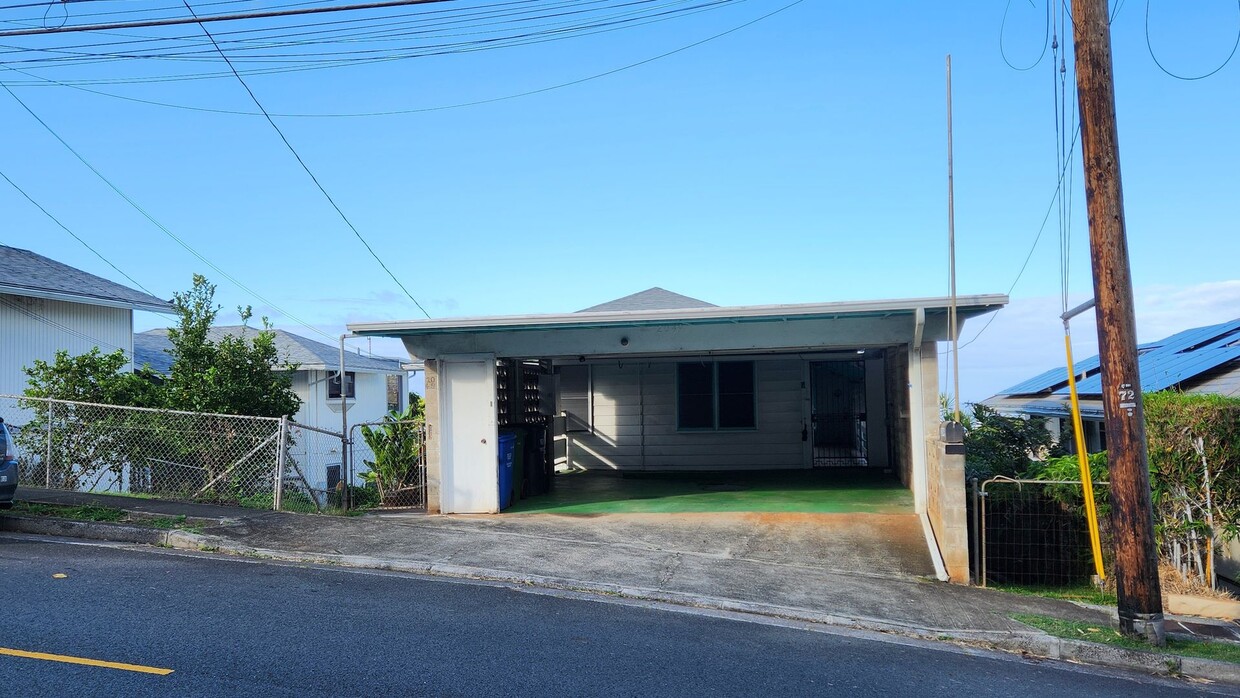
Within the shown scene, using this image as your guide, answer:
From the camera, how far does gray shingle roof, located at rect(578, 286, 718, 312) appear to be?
19.4 meters

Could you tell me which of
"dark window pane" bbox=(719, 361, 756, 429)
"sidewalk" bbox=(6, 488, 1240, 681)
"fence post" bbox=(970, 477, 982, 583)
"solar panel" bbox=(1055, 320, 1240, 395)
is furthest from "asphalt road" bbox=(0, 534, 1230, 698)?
"dark window pane" bbox=(719, 361, 756, 429)

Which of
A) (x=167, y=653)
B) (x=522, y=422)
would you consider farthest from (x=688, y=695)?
(x=522, y=422)

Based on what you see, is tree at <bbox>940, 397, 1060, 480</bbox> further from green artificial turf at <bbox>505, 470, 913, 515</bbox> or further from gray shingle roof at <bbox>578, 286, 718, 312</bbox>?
gray shingle roof at <bbox>578, 286, 718, 312</bbox>

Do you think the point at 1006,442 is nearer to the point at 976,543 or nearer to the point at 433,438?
the point at 976,543

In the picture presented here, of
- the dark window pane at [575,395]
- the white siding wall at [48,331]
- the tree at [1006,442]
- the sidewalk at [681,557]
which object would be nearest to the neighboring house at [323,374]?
the white siding wall at [48,331]

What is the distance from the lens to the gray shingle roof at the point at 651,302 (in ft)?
63.7

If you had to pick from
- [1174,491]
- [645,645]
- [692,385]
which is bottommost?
[645,645]

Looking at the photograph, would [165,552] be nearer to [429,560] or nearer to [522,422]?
[429,560]

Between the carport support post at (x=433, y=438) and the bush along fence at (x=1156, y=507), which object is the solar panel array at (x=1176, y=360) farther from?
the carport support post at (x=433, y=438)

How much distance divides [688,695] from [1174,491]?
22.2 feet

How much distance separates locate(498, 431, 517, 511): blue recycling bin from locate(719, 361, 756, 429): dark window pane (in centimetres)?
626

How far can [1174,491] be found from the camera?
30.4ft

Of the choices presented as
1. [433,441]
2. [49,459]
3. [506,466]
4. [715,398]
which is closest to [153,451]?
[49,459]

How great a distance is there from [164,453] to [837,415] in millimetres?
12852
